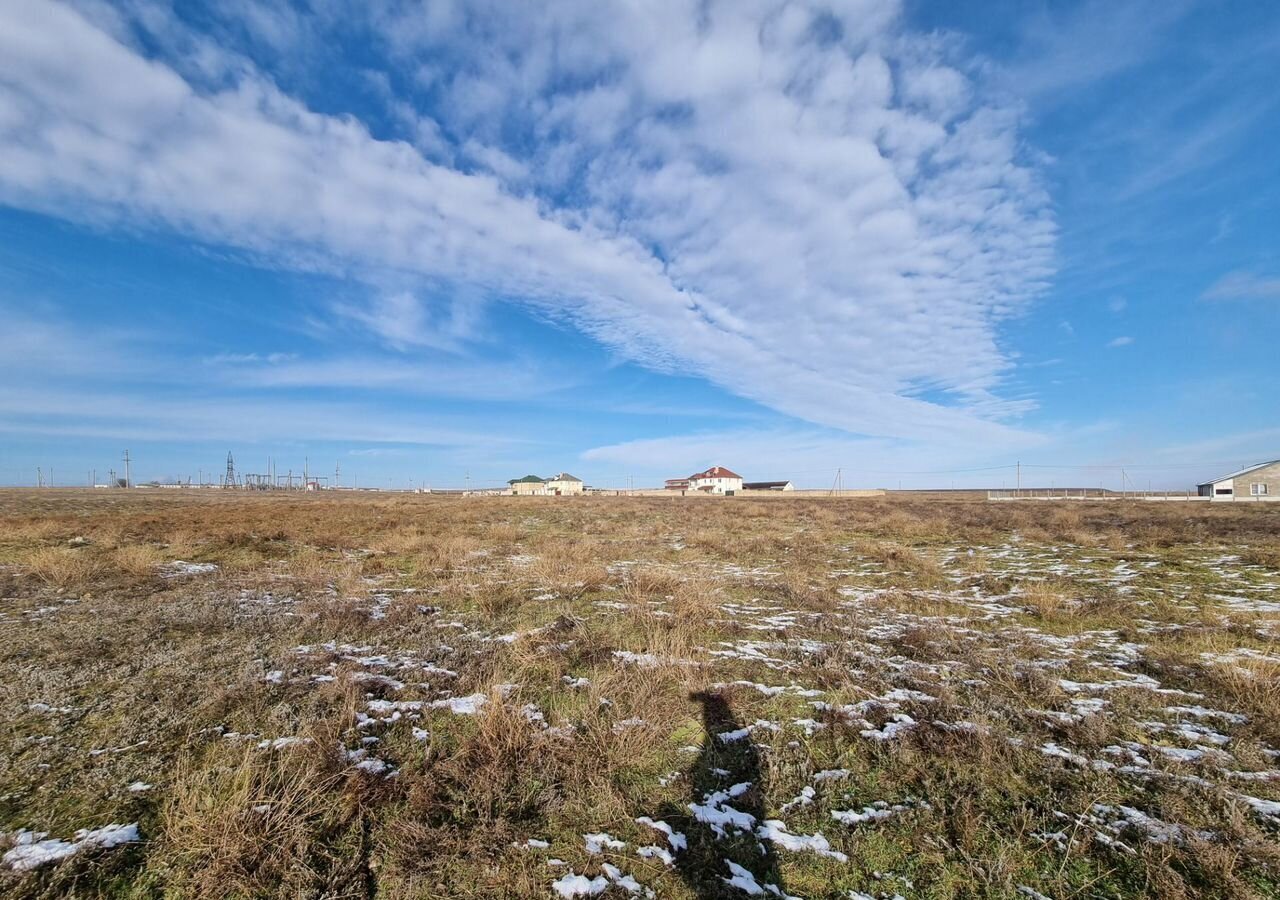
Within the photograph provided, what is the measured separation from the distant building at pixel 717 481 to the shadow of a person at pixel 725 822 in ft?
338

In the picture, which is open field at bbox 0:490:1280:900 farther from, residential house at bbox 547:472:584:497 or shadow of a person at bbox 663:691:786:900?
residential house at bbox 547:472:584:497

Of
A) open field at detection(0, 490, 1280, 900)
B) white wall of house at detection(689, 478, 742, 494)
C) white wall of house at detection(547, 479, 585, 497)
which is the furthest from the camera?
white wall of house at detection(547, 479, 585, 497)

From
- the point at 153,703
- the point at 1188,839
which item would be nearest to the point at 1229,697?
the point at 1188,839

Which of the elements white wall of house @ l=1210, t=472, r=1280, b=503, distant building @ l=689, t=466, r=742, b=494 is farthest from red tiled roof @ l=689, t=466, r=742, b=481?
white wall of house @ l=1210, t=472, r=1280, b=503

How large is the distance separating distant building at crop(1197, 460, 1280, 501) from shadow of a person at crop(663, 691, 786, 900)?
85741mm

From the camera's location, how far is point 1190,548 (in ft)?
51.4

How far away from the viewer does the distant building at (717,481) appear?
355ft

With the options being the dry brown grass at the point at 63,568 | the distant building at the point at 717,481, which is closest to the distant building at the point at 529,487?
the distant building at the point at 717,481

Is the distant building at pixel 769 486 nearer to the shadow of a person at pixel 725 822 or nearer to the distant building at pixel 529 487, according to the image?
the distant building at pixel 529 487

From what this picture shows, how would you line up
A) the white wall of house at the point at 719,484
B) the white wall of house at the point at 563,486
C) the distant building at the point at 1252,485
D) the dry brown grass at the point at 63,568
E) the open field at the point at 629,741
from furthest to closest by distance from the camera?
the white wall of house at the point at 563,486
the white wall of house at the point at 719,484
the distant building at the point at 1252,485
the dry brown grass at the point at 63,568
the open field at the point at 629,741

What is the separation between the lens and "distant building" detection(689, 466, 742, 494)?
108 metres

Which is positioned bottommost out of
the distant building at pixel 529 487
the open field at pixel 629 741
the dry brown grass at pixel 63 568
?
the open field at pixel 629 741

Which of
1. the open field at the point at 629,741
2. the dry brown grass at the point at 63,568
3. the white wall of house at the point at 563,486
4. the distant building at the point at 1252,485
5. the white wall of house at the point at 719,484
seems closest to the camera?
the open field at the point at 629,741

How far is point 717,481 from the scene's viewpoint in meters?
108
